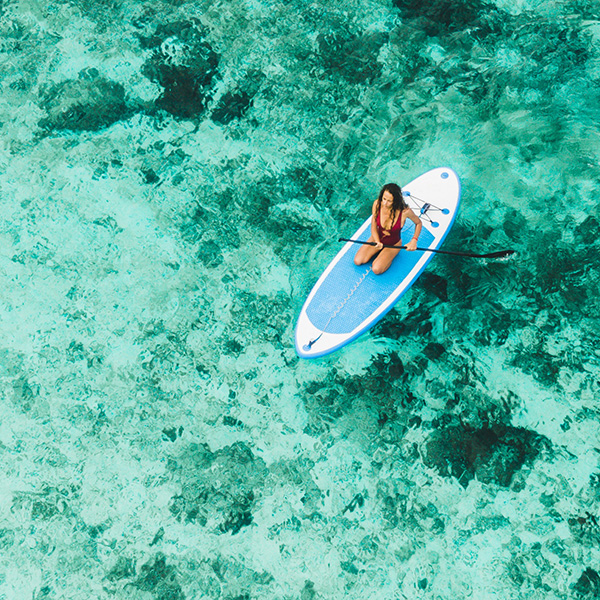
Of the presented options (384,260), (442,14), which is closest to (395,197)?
(384,260)

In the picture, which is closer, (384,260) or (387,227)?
(387,227)

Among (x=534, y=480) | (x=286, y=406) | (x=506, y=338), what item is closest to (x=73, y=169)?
(x=286, y=406)

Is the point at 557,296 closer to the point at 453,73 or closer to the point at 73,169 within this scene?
the point at 453,73

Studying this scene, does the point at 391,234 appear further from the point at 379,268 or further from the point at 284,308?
the point at 284,308

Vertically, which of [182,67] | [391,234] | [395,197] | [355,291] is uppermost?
[182,67]

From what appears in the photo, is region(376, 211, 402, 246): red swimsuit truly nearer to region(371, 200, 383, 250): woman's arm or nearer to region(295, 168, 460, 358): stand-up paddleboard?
region(371, 200, 383, 250): woman's arm
